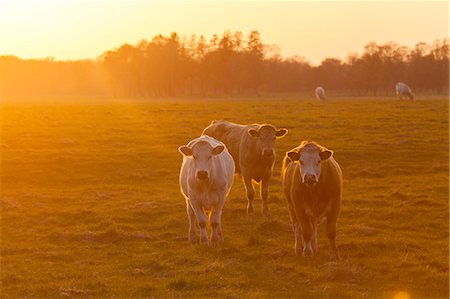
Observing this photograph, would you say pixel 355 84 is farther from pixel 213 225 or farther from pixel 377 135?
pixel 213 225

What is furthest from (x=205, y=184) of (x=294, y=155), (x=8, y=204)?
(x=8, y=204)

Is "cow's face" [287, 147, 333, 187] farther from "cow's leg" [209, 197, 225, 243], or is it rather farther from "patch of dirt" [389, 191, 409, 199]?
"patch of dirt" [389, 191, 409, 199]

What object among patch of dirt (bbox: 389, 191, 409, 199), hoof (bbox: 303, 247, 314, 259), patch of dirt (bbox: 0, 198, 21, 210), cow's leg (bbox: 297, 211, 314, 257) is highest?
cow's leg (bbox: 297, 211, 314, 257)

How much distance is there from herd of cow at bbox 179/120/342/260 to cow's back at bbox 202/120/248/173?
534 mm

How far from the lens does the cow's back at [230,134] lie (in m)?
15.9

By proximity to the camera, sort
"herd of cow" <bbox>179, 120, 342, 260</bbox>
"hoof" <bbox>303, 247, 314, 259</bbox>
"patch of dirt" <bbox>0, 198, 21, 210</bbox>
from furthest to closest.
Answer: "patch of dirt" <bbox>0, 198, 21, 210</bbox>
"hoof" <bbox>303, 247, 314, 259</bbox>
"herd of cow" <bbox>179, 120, 342, 260</bbox>

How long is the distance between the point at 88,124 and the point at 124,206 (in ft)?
71.2

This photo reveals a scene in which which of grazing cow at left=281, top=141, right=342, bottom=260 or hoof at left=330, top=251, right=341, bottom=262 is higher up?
grazing cow at left=281, top=141, right=342, bottom=260

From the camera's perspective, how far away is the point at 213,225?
37.6 ft

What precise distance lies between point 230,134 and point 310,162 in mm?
6928

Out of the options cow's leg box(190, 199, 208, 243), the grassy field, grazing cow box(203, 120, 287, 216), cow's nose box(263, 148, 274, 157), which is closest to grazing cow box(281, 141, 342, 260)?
the grassy field

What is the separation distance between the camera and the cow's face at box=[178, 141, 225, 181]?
11070 millimetres

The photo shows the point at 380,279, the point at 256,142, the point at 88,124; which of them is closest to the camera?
the point at 380,279

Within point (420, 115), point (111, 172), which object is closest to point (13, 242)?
point (111, 172)
